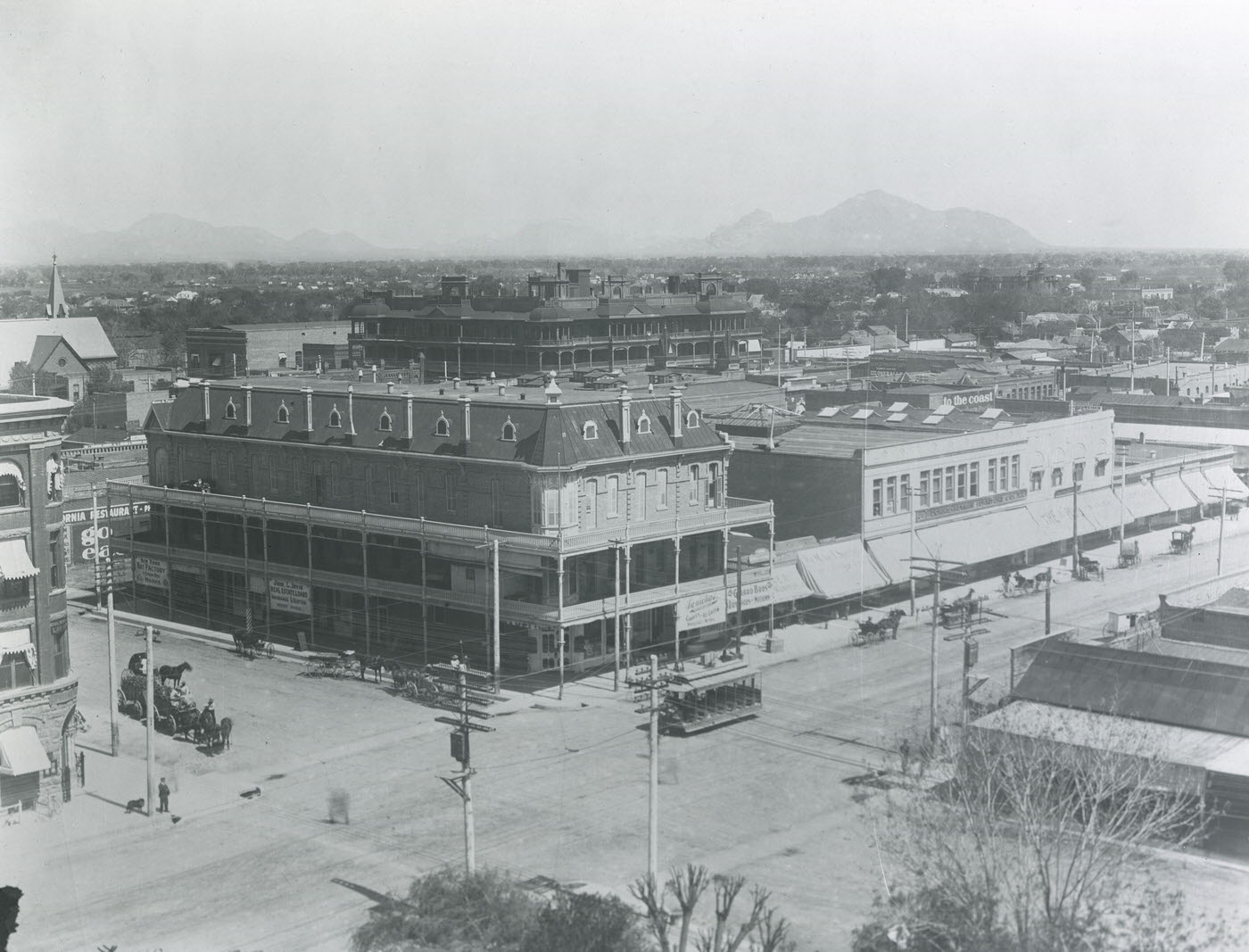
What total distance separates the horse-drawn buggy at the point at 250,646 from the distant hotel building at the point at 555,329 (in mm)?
48242

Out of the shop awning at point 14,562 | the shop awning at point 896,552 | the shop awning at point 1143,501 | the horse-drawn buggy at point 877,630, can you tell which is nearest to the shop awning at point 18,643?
the shop awning at point 14,562

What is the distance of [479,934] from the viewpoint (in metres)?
27.2

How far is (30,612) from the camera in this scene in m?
38.8

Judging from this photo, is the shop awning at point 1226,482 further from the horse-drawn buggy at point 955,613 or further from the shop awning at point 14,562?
the shop awning at point 14,562

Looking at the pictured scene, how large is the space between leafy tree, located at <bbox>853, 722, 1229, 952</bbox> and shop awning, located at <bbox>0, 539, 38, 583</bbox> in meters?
23.7

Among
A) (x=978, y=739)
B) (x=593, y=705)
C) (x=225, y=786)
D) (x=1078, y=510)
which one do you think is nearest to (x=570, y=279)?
(x=1078, y=510)

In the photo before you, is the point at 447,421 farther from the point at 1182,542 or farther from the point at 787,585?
the point at 1182,542

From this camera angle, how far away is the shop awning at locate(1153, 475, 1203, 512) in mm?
83938

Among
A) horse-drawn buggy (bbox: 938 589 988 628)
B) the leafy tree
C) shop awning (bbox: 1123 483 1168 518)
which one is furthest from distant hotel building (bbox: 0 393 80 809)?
shop awning (bbox: 1123 483 1168 518)

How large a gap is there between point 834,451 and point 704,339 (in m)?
55.1

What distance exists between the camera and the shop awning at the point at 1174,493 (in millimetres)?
83938

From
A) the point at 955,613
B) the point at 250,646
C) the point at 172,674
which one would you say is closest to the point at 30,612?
the point at 172,674

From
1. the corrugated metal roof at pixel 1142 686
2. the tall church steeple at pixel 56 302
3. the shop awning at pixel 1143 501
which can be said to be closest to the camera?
the corrugated metal roof at pixel 1142 686

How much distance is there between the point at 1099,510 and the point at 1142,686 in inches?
1654
